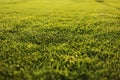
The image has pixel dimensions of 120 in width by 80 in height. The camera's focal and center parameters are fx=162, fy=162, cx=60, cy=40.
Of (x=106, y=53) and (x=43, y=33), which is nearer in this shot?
(x=106, y=53)

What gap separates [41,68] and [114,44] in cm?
279

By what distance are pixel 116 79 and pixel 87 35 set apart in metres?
2.94

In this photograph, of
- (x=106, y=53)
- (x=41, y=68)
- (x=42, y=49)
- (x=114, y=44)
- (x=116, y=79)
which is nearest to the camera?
(x=116, y=79)

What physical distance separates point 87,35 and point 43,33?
1774 mm

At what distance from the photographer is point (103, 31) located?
6961 mm

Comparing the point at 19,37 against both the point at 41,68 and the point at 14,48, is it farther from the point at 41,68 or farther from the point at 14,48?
the point at 41,68

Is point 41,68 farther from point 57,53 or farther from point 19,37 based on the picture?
point 19,37

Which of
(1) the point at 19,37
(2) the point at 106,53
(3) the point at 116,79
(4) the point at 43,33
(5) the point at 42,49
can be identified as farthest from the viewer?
(4) the point at 43,33

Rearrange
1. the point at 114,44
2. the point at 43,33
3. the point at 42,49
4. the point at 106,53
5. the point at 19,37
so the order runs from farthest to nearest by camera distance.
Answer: the point at 43,33
the point at 19,37
the point at 114,44
the point at 42,49
the point at 106,53

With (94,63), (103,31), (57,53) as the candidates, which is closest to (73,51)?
(57,53)

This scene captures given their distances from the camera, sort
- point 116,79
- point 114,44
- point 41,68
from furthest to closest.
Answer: point 114,44
point 41,68
point 116,79

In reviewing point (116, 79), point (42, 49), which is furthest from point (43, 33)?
point (116, 79)

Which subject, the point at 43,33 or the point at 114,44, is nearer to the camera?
the point at 114,44

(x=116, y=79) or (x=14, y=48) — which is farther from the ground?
(x=14, y=48)
